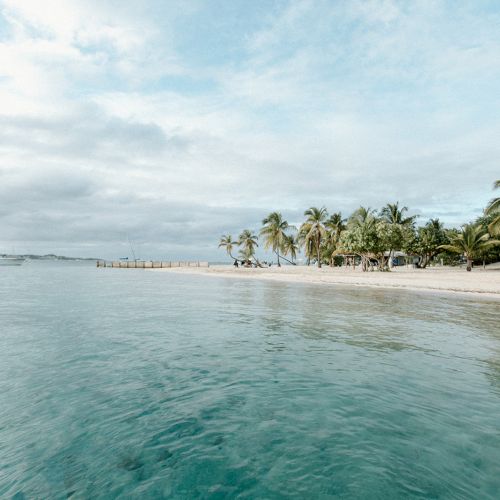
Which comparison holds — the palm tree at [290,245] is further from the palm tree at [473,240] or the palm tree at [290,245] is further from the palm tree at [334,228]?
the palm tree at [473,240]

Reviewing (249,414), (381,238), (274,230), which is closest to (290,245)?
(274,230)

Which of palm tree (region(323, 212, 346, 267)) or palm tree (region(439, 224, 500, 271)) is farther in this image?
palm tree (region(323, 212, 346, 267))

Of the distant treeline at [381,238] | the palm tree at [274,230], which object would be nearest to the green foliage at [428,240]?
the distant treeline at [381,238]

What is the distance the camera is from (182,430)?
5133mm

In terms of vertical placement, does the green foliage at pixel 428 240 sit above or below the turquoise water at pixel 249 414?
above

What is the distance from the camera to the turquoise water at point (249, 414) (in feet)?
13.2

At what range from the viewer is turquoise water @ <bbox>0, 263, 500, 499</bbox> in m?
4.02

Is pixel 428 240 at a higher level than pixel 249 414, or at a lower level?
higher

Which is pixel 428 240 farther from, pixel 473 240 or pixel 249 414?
pixel 249 414

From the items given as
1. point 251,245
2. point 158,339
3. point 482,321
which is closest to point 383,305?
point 482,321

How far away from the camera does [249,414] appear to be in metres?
5.67

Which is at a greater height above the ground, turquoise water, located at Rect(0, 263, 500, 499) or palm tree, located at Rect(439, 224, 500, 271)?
palm tree, located at Rect(439, 224, 500, 271)

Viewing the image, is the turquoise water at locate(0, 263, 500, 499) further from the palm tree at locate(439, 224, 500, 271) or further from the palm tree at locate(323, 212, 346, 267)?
the palm tree at locate(323, 212, 346, 267)

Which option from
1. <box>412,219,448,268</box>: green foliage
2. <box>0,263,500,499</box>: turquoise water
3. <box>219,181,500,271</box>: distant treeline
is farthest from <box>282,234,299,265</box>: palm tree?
<box>0,263,500,499</box>: turquoise water
